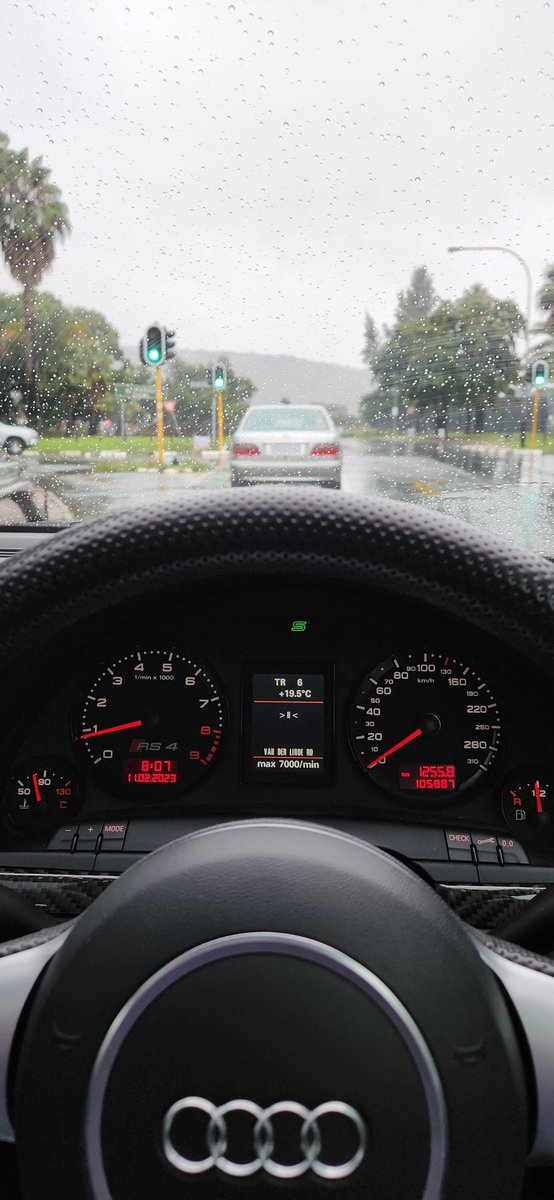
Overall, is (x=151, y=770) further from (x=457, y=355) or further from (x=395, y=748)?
(x=457, y=355)

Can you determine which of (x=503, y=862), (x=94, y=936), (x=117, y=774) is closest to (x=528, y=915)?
(x=503, y=862)

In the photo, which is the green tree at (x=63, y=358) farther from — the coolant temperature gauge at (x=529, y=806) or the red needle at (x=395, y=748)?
the coolant temperature gauge at (x=529, y=806)

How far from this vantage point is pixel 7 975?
1.10 meters

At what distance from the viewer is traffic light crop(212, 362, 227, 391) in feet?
8.46

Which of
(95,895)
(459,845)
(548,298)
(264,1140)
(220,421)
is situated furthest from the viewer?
(220,421)

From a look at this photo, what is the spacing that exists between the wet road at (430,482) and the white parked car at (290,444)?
2.0 inches

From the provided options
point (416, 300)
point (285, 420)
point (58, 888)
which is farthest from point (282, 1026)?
point (416, 300)

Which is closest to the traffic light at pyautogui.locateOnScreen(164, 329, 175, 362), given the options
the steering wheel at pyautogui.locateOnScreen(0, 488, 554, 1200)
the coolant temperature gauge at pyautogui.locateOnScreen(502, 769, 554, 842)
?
the coolant temperature gauge at pyautogui.locateOnScreen(502, 769, 554, 842)

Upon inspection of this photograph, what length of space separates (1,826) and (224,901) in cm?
140

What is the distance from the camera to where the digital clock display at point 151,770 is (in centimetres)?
225

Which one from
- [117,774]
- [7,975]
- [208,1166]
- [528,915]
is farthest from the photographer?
[117,774]

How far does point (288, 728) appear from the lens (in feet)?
7.55

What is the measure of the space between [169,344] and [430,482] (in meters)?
0.71

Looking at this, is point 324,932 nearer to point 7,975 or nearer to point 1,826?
point 7,975
